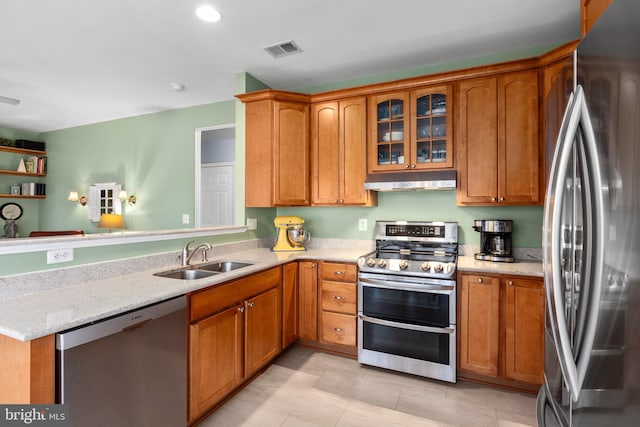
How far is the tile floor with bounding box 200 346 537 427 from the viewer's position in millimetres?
1962

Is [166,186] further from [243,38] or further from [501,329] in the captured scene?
[501,329]

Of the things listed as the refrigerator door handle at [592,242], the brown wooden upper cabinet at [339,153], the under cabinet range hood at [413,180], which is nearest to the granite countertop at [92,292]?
the under cabinet range hood at [413,180]

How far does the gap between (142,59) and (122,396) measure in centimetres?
285

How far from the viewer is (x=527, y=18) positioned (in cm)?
231

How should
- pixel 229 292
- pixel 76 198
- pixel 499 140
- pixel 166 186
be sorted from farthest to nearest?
pixel 76 198, pixel 166 186, pixel 499 140, pixel 229 292

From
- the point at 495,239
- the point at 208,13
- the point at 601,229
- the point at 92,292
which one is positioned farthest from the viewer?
the point at 495,239

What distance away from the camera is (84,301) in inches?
58.8

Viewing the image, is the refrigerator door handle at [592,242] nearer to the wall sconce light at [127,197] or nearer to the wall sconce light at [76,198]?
the wall sconce light at [127,197]

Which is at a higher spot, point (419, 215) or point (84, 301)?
point (419, 215)

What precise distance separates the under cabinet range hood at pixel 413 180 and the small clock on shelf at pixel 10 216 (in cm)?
608

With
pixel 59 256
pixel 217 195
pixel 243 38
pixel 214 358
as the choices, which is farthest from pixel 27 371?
pixel 217 195

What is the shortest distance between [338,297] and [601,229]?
2.10 metres

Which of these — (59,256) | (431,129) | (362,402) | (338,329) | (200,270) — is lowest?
(362,402)

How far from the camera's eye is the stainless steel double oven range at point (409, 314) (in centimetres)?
233
